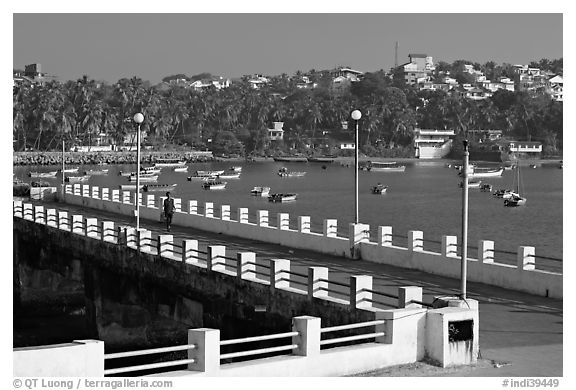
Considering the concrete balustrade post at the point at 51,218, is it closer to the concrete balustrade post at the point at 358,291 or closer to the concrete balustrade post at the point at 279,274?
the concrete balustrade post at the point at 279,274

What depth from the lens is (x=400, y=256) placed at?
29516 millimetres

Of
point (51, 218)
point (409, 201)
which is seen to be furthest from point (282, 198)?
point (51, 218)

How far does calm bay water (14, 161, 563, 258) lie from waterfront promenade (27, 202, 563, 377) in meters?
20.1

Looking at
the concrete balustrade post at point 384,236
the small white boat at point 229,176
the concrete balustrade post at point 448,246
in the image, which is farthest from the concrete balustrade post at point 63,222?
the small white boat at point 229,176

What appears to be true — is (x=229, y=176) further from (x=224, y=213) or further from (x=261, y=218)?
(x=261, y=218)

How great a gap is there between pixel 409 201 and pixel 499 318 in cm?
9746

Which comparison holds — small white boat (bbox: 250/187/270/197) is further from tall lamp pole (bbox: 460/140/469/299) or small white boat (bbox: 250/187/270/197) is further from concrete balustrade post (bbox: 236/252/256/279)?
tall lamp pole (bbox: 460/140/469/299)

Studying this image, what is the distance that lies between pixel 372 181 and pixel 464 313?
467ft

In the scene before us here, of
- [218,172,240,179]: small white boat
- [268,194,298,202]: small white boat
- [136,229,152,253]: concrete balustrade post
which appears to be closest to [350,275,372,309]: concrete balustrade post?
[136,229,152,253]: concrete balustrade post

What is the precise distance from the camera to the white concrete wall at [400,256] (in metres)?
25.1

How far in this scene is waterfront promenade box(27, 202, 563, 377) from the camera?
59.0 ft

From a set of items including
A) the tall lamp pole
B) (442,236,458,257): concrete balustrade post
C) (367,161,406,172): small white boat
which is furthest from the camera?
(367,161,406,172): small white boat

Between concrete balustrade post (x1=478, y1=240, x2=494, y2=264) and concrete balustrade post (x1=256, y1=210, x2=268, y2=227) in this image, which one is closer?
concrete balustrade post (x1=478, y1=240, x2=494, y2=264)

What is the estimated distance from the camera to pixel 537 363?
59.9 ft
